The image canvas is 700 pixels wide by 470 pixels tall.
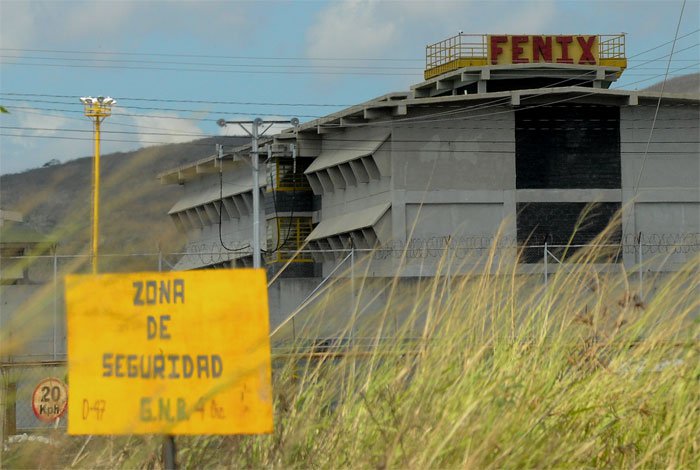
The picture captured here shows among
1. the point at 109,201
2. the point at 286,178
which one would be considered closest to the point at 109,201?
the point at 109,201

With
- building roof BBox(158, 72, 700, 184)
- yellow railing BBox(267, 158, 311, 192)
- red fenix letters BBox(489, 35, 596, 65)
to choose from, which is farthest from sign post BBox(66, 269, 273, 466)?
yellow railing BBox(267, 158, 311, 192)

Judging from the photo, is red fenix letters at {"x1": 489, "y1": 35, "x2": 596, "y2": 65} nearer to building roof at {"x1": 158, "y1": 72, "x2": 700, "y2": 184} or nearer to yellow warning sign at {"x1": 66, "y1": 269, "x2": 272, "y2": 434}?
building roof at {"x1": 158, "y1": 72, "x2": 700, "y2": 184}

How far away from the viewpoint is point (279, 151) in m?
42.6

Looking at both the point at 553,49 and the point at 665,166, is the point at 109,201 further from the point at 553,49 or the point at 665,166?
the point at 553,49

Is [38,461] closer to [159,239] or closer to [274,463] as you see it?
[274,463]

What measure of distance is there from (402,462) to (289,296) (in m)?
27.0

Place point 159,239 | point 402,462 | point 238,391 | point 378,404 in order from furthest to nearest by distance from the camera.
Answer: point 378,404
point 402,462
point 238,391
point 159,239

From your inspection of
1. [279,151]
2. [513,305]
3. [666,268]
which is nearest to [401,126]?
[279,151]

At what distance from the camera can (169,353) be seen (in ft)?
10.0

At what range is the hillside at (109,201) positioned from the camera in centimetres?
253

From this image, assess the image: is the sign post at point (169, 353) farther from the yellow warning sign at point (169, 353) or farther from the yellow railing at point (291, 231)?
the yellow railing at point (291, 231)

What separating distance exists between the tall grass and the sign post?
0.25 m

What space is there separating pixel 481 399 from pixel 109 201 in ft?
4.46

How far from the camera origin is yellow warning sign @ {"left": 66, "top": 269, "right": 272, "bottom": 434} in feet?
9.87
